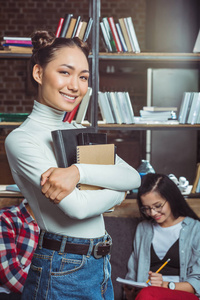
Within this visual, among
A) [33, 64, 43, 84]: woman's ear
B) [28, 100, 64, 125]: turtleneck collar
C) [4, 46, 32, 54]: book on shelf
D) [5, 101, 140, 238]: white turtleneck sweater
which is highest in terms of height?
[33, 64, 43, 84]: woman's ear

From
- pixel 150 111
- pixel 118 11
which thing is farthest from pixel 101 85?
pixel 150 111

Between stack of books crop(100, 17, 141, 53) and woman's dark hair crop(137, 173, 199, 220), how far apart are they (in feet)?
3.00

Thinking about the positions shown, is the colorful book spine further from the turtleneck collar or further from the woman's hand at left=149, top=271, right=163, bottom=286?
the turtleneck collar

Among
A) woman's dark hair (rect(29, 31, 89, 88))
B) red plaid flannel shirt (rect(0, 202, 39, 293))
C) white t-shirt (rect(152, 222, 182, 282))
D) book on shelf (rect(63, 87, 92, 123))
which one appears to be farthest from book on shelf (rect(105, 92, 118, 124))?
woman's dark hair (rect(29, 31, 89, 88))

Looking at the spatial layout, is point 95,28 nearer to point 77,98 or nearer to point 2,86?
point 77,98

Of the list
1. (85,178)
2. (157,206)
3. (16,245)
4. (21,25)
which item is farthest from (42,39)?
(21,25)

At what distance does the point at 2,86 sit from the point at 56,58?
4.04 metres

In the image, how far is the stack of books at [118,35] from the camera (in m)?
2.72

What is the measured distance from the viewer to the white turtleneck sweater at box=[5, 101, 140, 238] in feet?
3.33

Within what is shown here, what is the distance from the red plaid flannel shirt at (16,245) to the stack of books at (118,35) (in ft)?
4.07

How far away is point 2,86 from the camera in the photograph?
4980mm

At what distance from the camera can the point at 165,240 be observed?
7.66ft

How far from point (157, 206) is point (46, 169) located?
4.57 ft

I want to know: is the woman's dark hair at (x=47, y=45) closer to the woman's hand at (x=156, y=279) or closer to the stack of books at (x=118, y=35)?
the woman's hand at (x=156, y=279)
